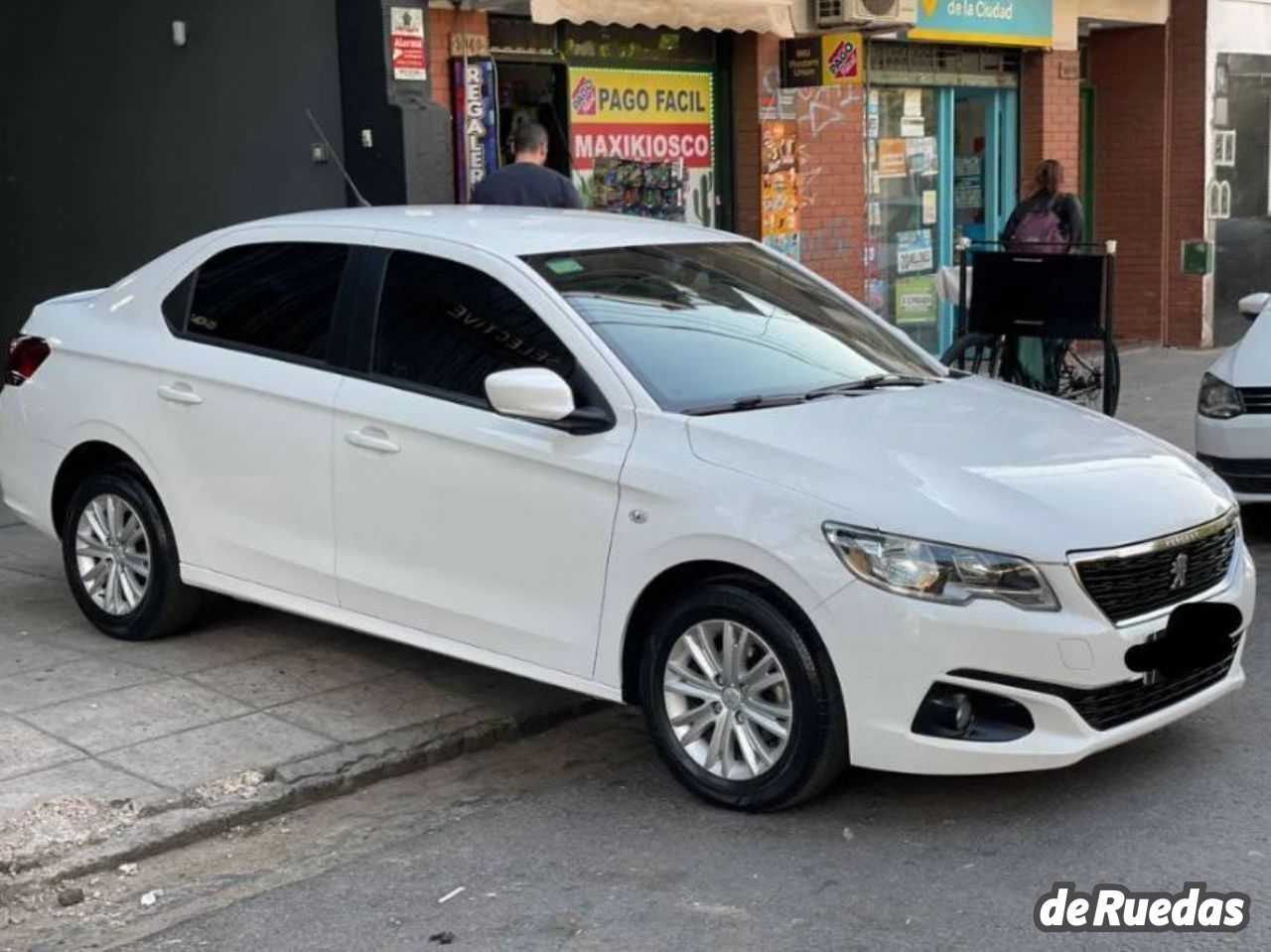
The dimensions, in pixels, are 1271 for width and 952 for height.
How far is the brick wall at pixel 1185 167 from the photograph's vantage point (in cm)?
1695

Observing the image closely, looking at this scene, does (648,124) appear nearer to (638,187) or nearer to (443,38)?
(638,187)

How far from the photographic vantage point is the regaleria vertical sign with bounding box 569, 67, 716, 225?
11.7 metres

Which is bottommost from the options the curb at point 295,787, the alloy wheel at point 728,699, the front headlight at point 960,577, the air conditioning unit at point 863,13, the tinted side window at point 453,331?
the curb at point 295,787

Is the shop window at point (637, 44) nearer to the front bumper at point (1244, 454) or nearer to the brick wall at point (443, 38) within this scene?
the brick wall at point (443, 38)

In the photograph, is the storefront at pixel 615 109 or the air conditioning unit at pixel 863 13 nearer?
the storefront at pixel 615 109

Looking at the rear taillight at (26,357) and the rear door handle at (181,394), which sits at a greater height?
the rear taillight at (26,357)

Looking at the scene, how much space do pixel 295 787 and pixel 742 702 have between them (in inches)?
58.7

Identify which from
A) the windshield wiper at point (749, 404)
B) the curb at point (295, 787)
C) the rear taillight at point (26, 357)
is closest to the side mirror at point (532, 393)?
the windshield wiper at point (749, 404)

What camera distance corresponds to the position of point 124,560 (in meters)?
6.74

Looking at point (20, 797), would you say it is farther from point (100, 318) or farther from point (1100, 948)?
point (1100, 948)

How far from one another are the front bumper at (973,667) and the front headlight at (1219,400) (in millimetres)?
4074

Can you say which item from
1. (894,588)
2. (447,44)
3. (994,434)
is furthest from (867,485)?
(447,44)

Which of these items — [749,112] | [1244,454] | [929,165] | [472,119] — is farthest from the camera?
[929,165]

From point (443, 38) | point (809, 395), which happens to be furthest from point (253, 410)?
point (443, 38)
